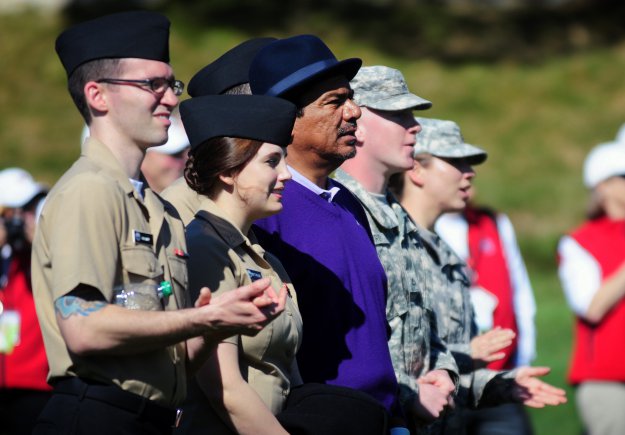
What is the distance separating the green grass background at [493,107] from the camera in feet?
53.6

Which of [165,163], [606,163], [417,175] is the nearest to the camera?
[417,175]

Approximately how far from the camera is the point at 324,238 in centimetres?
461

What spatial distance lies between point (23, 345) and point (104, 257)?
417cm

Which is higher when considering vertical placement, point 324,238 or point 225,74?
point 225,74

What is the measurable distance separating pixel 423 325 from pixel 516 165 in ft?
40.3

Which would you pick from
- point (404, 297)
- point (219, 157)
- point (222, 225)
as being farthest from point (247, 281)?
point (404, 297)

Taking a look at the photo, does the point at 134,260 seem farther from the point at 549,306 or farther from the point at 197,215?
the point at 549,306

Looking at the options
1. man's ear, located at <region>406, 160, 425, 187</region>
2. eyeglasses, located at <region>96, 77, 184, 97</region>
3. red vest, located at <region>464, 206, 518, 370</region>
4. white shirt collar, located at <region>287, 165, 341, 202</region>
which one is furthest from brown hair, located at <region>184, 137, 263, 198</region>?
red vest, located at <region>464, 206, 518, 370</region>

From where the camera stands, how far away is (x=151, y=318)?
341 cm

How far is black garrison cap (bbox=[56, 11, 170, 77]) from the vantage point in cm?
380

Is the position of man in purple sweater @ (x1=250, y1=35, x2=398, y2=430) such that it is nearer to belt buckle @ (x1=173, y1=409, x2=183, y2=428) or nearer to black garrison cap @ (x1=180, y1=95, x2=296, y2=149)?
black garrison cap @ (x1=180, y1=95, x2=296, y2=149)

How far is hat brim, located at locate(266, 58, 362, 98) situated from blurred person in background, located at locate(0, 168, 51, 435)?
Result: 3.28 m

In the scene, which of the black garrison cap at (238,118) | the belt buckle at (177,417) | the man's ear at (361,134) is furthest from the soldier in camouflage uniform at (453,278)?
the belt buckle at (177,417)

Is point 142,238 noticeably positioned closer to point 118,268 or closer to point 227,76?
point 118,268
